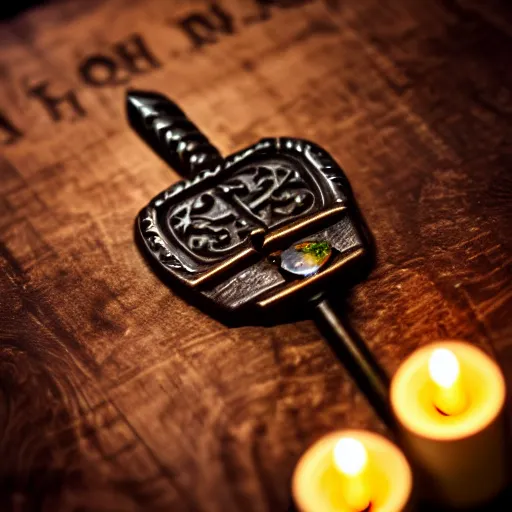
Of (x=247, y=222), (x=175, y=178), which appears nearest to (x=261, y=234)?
(x=247, y=222)

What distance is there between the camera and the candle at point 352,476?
3.04ft

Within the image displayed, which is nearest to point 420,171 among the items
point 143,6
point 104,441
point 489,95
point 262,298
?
point 489,95

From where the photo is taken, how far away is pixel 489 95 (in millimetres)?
1481

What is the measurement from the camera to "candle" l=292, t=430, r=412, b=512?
926 mm

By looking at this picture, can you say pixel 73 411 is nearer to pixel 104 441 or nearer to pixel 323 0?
pixel 104 441

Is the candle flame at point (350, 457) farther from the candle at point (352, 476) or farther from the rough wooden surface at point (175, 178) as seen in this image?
the rough wooden surface at point (175, 178)

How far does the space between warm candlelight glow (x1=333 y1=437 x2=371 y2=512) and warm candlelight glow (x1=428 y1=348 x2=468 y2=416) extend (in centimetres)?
13

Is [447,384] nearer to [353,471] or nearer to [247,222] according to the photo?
[353,471]

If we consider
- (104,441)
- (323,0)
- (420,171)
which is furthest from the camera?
(323,0)

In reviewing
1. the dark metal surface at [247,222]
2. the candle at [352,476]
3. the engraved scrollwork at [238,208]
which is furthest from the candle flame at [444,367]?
the engraved scrollwork at [238,208]

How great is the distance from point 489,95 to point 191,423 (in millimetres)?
932

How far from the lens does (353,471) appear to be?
36.2 inches

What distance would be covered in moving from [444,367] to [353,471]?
188 mm

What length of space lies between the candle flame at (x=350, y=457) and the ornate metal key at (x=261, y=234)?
0.14 m
